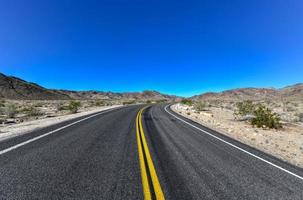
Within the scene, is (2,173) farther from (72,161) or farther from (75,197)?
(75,197)

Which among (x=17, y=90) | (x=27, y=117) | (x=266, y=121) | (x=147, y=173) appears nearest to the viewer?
(x=147, y=173)

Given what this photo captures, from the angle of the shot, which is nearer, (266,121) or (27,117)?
(266,121)

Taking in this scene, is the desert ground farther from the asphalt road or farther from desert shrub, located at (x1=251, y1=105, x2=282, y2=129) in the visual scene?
desert shrub, located at (x1=251, y1=105, x2=282, y2=129)

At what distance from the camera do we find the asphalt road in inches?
139

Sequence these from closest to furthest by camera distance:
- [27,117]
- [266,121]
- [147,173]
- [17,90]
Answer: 1. [147,173]
2. [266,121]
3. [27,117]
4. [17,90]

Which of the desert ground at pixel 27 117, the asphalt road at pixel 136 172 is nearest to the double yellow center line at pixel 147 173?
the asphalt road at pixel 136 172

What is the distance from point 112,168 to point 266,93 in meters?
168

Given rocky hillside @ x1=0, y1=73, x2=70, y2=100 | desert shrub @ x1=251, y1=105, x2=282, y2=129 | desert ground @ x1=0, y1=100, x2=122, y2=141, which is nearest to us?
desert ground @ x1=0, y1=100, x2=122, y2=141

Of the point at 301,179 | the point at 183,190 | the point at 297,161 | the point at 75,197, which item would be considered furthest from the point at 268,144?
the point at 75,197

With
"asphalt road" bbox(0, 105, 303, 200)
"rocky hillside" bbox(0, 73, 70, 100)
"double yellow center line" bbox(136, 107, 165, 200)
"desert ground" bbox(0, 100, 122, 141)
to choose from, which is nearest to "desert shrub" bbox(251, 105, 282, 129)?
"asphalt road" bbox(0, 105, 303, 200)

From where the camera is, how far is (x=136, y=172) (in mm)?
4441

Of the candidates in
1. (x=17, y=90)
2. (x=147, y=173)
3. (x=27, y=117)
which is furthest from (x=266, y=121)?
(x=17, y=90)

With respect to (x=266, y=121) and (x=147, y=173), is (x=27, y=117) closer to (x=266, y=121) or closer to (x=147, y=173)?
(x=147, y=173)

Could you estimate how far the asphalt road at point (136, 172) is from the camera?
3.54 meters
